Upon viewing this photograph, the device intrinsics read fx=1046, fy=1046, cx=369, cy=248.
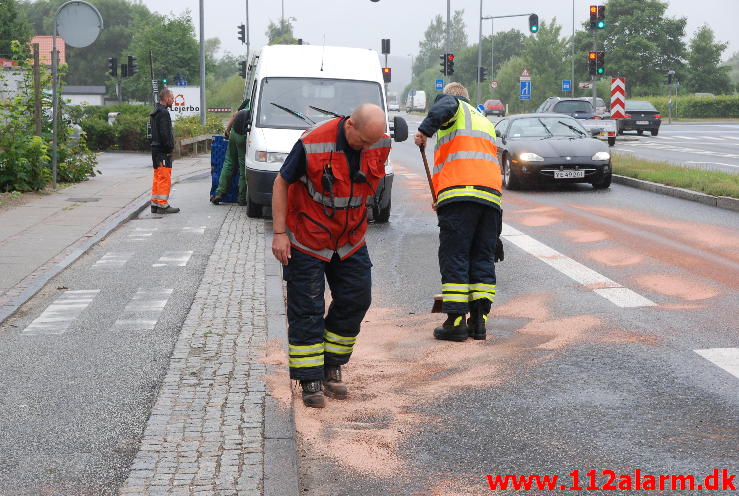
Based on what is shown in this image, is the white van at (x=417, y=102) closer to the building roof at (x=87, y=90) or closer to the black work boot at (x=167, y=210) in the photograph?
the building roof at (x=87, y=90)

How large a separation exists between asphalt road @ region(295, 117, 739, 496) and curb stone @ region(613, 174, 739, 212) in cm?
424

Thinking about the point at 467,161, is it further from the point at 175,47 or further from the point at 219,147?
the point at 175,47

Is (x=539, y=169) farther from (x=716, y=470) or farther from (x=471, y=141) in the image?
(x=716, y=470)

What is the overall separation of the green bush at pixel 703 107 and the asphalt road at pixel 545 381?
66.5 meters

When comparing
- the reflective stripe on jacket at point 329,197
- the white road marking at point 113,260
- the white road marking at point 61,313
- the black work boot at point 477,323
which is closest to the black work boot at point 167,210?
the white road marking at point 113,260

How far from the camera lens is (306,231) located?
5.52m

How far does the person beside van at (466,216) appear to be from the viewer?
7.15 meters

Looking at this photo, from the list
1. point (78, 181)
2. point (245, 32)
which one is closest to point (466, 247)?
point (78, 181)

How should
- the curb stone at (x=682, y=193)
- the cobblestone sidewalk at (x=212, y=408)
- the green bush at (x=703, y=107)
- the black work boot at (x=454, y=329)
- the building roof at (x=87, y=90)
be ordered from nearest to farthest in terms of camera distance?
the cobblestone sidewalk at (x=212, y=408)
the black work boot at (x=454, y=329)
the curb stone at (x=682, y=193)
the green bush at (x=703, y=107)
the building roof at (x=87, y=90)

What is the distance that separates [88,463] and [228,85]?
6210 cm

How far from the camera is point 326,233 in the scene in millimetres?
5512

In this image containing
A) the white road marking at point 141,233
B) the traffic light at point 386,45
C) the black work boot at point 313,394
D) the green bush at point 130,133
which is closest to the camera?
the black work boot at point 313,394

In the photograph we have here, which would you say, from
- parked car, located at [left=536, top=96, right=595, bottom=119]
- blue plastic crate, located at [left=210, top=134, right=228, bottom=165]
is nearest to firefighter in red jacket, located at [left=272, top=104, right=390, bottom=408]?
blue plastic crate, located at [left=210, top=134, right=228, bottom=165]

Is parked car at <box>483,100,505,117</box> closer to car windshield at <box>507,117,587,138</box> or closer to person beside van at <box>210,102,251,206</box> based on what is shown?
car windshield at <box>507,117,587,138</box>
